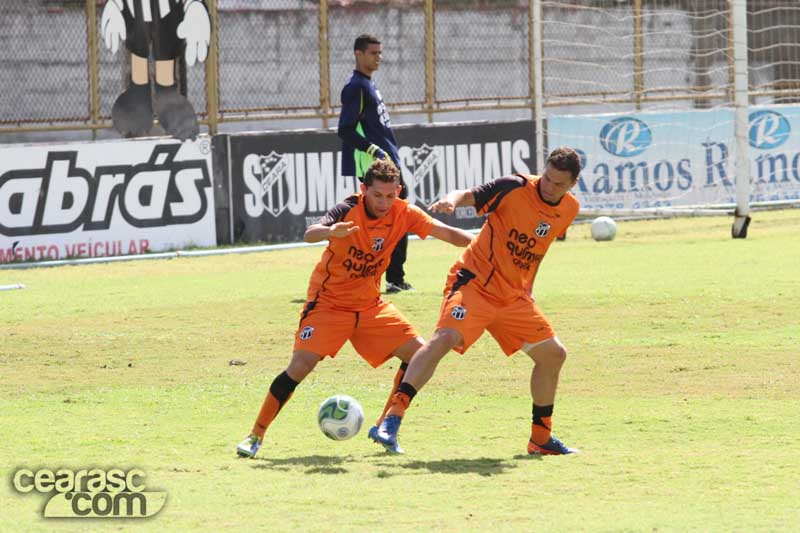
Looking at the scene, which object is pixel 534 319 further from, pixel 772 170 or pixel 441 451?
pixel 772 170

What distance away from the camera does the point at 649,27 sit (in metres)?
23.8

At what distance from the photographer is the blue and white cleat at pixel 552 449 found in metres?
7.40

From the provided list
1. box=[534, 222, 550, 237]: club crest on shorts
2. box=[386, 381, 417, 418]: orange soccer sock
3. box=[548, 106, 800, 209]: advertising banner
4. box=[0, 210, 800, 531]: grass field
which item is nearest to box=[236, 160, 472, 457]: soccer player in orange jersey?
box=[386, 381, 417, 418]: orange soccer sock

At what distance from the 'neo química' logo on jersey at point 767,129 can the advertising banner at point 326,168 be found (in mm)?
3800

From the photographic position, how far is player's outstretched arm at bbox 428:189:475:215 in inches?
296

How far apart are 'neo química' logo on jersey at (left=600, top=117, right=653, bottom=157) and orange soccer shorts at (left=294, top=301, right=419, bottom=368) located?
13910mm

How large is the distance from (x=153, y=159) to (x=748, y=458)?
12040mm

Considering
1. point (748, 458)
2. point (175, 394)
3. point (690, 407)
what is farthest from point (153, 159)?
point (748, 458)

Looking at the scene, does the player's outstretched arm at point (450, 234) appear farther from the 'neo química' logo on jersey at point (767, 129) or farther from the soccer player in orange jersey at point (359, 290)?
Result: the 'neo química' logo on jersey at point (767, 129)

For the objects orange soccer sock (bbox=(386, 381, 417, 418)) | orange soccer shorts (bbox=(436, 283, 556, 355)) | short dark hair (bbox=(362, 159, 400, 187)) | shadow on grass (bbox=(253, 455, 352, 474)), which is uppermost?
short dark hair (bbox=(362, 159, 400, 187))

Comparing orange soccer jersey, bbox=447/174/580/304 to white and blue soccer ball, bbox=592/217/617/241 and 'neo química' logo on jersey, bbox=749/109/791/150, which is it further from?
'neo química' logo on jersey, bbox=749/109/791/150

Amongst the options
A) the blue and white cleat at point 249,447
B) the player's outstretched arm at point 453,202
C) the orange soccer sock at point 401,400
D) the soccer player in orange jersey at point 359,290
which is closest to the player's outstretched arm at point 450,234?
the soccer player in orange jersey at point 359,290

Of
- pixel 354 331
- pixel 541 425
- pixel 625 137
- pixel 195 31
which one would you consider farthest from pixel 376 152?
pixel 625 137

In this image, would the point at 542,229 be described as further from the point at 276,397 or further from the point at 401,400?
the point at 276,397
